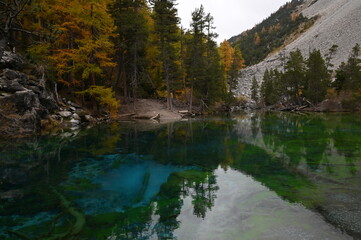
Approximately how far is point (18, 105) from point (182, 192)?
1718 centimetres

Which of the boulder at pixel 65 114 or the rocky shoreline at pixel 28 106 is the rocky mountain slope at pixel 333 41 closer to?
the boulder at pixel 65 114

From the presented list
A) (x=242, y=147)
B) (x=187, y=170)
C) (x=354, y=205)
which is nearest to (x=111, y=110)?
(x=242, y=147)

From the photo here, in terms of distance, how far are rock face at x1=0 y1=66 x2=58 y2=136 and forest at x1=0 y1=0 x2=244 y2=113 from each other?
2.84m

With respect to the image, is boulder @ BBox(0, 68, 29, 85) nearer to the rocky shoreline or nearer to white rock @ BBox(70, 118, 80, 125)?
the rocky shoreline

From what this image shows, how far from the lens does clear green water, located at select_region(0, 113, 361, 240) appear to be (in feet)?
18.1

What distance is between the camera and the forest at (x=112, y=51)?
2530 cm

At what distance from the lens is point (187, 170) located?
34.8 ft

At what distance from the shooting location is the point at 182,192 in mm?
8070

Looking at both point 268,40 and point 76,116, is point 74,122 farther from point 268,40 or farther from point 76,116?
point 268,40

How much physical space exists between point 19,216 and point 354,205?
835 centimetres

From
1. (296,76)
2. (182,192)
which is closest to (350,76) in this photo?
(296,76)

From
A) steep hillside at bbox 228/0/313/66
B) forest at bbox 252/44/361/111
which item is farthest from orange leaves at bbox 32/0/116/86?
steep hillside at bbox 228/0/313/66

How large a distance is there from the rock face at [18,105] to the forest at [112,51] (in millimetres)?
2839

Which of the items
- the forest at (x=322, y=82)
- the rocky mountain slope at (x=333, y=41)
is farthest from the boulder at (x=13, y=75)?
the rocky mountain slope at (x=333, y=41)
